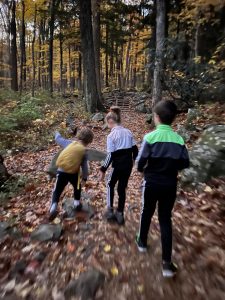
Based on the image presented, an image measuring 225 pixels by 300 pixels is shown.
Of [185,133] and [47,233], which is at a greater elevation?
[185,133]

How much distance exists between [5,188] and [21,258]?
388 centimetres

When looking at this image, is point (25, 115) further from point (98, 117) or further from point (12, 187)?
point (12, 187)

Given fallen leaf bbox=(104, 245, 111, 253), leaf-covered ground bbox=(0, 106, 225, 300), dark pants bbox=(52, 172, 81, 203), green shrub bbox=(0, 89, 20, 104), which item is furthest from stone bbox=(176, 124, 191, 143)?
green shrub bbox=(0, 89, 20, 104)

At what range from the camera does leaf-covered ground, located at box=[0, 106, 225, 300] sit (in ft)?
12.2

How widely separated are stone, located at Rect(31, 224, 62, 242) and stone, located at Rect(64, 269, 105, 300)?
125 cm

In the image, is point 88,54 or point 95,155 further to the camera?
point 88,54

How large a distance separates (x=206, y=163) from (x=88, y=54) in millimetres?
11041

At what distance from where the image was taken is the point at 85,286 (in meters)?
3.67

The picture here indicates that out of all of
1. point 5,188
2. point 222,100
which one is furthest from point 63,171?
point 222,100

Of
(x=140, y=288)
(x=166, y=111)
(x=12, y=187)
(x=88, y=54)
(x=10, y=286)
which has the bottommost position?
(x=10, y=286)

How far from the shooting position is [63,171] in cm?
545

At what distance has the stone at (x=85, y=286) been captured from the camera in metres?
3.59

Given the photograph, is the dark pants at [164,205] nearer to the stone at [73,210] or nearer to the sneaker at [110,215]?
the sneaker at [110,215]

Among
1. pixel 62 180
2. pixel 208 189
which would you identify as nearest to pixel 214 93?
pixel 208 189
